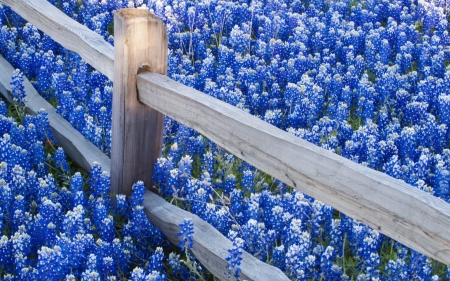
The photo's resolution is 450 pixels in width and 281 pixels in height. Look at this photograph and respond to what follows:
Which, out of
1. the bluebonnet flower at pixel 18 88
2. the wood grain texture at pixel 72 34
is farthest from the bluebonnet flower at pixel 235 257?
the bluebonnet flower at pixel 18 88

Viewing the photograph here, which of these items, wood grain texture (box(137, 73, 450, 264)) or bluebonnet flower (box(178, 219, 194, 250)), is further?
bluebonnet flower (box(178, 219, 194, 250))

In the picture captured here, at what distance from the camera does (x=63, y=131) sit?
4754mm

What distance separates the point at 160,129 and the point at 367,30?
13.0 feet

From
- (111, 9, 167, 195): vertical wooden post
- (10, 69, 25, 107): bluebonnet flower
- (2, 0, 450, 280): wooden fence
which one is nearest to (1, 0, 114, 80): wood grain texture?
(2, 0, 450, 280): wooden fence

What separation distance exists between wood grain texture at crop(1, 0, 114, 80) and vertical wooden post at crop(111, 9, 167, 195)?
0.27 m

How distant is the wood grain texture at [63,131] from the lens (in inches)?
176

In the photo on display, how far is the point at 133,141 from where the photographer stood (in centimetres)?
380

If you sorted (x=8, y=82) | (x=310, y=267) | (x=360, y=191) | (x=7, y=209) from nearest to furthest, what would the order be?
(x=360, y=191) → (x=310, y=267) → (x=7, y=209) → (x=8, y=82)

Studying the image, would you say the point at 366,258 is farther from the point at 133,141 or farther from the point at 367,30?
the point at 367,30

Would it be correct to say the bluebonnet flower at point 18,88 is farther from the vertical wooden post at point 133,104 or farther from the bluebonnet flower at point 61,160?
the vertical wooden post at point 133,104

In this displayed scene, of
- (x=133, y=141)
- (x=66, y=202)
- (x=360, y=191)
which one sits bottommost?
(x=66, y=202)

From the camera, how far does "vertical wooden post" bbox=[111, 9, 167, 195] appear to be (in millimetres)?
3539

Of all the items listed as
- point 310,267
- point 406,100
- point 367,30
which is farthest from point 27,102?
point 367,30

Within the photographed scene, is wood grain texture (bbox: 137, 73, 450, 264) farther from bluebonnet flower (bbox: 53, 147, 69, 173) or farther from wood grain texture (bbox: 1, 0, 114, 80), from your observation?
bluebonnet flower (bbox: 53, 147, 69, 173)
